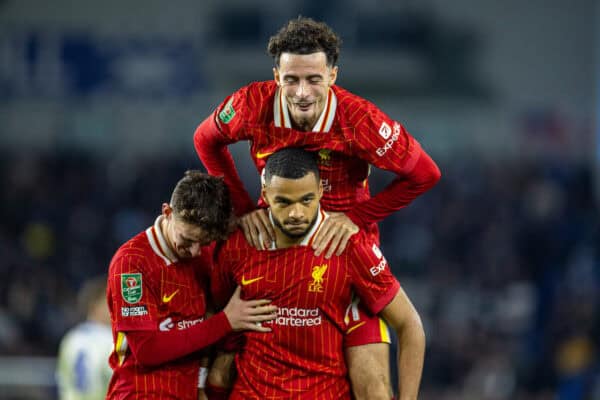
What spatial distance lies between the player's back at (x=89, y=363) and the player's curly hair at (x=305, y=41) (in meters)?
2.71

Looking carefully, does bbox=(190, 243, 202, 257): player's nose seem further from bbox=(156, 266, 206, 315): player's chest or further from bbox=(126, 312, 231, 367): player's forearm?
bbox=(126, 312, 231, 367): player's forearm

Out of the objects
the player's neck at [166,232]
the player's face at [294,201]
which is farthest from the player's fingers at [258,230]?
the player's neck at [166,232]

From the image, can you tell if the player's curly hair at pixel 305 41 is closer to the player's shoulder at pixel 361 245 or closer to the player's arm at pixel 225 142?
the player's arm at pixel 225 142

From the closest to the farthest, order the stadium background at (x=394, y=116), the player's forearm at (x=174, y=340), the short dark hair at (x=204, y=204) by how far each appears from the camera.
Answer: the short dark hair at (x=204, y=204) → the player's forearm at (x=174, y=340) → the stadium background at (x=394, y=116)

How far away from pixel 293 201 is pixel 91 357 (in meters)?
2.72

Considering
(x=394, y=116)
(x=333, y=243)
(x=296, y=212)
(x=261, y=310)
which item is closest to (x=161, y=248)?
(x=261, y=310)

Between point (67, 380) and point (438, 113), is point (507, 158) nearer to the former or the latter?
point (438, 113)

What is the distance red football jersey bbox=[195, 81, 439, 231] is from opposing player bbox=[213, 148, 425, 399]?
17 centimetres

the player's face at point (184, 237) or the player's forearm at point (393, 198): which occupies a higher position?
the player's forearm at point (393, 198)

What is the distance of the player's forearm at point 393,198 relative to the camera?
3.57 m

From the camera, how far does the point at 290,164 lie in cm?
320

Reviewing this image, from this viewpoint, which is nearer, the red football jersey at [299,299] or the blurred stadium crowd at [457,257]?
the red football jersey at [299,299]

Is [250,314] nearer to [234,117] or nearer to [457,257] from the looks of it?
[234,117]

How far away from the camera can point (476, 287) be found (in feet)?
35.0
